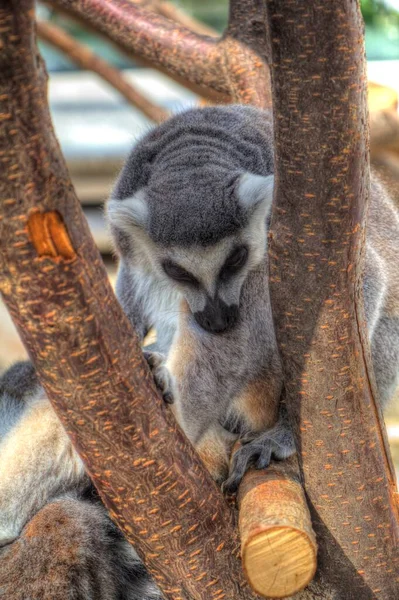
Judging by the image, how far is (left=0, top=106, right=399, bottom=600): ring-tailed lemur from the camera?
2.45 m

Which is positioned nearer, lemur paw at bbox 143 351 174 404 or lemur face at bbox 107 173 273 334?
lemur paw at bbox 143 351 174 404

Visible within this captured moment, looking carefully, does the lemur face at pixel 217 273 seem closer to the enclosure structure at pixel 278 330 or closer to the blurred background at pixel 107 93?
the enclosure structure at pixel 278 330

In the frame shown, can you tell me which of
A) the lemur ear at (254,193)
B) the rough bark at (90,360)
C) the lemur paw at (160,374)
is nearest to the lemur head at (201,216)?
the lemur ear at (254,193)

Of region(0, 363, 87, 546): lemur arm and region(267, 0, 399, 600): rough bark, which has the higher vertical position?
region(267, 0, 399, 600): rough bark

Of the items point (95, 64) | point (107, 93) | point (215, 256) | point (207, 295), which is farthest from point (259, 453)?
point (107, 93)

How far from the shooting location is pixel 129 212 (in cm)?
260

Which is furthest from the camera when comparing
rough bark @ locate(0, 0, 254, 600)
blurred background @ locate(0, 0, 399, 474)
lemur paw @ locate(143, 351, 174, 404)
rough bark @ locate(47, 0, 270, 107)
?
blurred background @ locate(0, 0, 399, 474)

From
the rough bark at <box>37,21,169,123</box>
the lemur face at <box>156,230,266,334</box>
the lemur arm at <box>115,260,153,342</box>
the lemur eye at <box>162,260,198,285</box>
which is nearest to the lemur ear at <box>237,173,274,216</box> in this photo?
the lemur face at <box>156,230,266,334</box>

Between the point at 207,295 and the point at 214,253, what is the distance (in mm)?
148

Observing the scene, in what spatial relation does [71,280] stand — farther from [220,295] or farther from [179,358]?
[179,358]

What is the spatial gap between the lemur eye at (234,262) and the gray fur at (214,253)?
1.0 inches

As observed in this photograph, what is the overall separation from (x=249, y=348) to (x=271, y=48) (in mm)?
1285

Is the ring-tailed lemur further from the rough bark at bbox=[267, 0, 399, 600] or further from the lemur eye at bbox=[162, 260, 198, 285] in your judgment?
the rough bark at bbox=[267, 0, 399, 600]

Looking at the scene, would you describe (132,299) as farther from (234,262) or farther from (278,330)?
(278,330)
